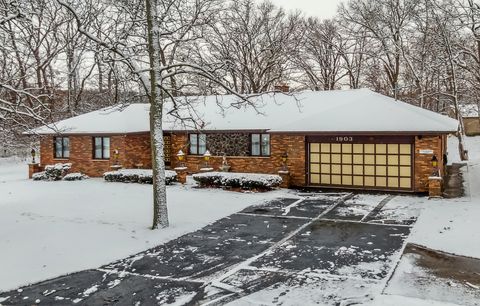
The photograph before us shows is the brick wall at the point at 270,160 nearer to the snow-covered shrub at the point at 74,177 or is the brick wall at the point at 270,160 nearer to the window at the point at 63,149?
the snow-covered shrub at the point at 74,177

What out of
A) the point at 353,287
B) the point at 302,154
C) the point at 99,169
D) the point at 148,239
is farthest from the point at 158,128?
the point at 99,169

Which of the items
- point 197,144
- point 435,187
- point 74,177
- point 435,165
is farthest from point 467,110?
point 74,177

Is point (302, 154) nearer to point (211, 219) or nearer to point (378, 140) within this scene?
point (378, 140)

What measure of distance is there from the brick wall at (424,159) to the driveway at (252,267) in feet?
16.1

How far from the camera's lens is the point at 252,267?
9.52 meters

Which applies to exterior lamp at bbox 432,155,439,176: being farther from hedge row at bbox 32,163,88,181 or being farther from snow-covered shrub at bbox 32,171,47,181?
snow-covered shrub at bbox 32,171,47,181

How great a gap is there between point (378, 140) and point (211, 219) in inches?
367

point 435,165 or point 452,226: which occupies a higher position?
point 435,165

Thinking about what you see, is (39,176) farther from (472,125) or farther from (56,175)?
(472,125)

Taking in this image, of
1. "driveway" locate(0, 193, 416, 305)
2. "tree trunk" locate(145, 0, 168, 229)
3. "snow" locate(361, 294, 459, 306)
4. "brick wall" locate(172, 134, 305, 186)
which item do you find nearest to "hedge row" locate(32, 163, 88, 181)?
"brick wall" locate(172, 134, 305, 186)

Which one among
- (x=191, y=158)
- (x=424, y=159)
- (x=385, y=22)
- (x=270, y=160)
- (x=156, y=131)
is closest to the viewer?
(x=156, y=131)

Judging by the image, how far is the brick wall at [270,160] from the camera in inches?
838

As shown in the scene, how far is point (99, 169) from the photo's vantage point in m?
25.9

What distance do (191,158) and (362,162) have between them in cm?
974
